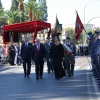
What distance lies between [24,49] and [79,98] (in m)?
7.42

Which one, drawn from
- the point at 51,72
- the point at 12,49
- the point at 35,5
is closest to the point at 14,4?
the point at 35,5

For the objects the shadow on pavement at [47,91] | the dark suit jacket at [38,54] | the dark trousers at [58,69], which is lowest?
the shadow on pavement at [47,91]

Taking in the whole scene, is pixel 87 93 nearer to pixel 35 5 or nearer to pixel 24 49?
pixel 24 49

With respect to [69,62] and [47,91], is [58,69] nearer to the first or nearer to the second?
[69,62]

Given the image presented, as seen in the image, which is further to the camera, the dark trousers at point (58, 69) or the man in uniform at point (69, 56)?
the man in uniform at point (69, 56)

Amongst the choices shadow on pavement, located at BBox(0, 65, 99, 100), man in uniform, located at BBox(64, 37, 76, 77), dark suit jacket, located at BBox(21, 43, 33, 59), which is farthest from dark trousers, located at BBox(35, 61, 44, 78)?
shadow on pavement, located at BBox(0, 65, 99, 100)

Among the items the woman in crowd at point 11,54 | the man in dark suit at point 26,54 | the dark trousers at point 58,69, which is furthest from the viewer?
the woman in crowd at point 11,54

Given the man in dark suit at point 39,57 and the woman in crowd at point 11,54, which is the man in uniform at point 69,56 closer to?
the man in dark suit at point 39,57

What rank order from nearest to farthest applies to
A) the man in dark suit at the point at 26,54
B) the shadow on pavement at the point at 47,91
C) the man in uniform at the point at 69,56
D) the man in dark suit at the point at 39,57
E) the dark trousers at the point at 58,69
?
1. the shadow on pavement at the point at 47,91
2. the dark trousers at the point at 58,69
3. the man in dark suit at the point at 39,57
4. the man in dark suit at the point at 26,54
5. the man in uniform at the point at 69,56

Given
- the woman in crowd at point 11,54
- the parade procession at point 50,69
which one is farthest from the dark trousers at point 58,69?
the woman in crowd at point 11,54

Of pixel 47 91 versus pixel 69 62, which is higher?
pixel 69 62

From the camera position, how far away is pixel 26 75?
18281 mm

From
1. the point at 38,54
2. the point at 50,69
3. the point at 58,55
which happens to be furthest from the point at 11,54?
the point at 58,55

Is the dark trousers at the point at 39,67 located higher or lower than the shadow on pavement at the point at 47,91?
higher
